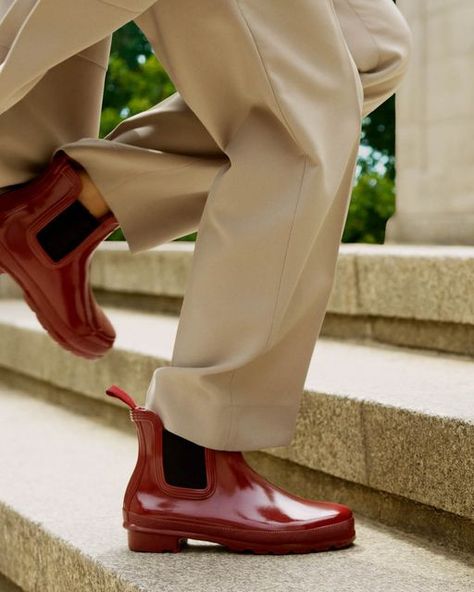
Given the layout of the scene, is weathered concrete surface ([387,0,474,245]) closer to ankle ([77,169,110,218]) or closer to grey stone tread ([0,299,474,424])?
grey stone tread ([0,299,474,424])

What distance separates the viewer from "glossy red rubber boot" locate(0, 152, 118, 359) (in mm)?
1597

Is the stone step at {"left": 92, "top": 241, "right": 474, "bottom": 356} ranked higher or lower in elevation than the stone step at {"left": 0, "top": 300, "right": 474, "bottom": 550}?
lower

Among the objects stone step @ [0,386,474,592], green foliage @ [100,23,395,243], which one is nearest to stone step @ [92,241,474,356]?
stone step @ [0,386,474,592]

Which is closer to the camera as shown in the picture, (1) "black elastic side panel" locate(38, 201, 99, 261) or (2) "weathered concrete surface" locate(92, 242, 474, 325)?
(1) "black elastic side panel" locate(38, 201, 99, 261)

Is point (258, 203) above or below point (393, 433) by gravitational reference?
above

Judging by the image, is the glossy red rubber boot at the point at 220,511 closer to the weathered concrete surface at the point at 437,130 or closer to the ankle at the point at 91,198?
the ankle at the point at 91,198

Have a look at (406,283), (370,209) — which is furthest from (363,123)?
(406,283)

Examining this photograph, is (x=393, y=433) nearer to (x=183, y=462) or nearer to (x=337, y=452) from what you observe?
(x=337, y=452)

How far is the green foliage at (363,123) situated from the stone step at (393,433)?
7901mm

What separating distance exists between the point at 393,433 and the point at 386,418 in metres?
0.03

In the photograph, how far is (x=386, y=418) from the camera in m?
1.65

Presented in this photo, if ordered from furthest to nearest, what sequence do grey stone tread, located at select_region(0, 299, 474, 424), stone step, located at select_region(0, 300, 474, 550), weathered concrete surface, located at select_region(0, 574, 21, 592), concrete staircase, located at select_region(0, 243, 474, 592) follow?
A: weathered concrete surface, located at select_region(0, 574, 21, 592)
grey stone tread, located at select_region(0, 299, 474, 424)
stone step, located at select_region(0, 300, 474, 550)
concrete staircase, located at select_region(0, 243, 474, 592)

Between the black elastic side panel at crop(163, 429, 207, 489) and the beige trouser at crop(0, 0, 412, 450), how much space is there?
0.03m

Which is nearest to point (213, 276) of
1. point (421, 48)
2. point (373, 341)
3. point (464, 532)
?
point (464, 532)
